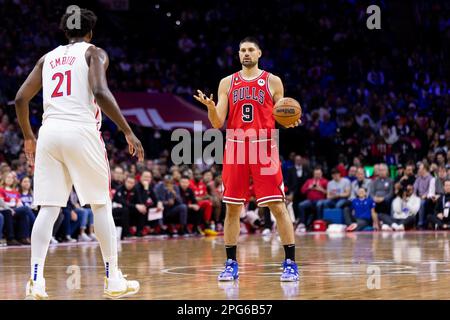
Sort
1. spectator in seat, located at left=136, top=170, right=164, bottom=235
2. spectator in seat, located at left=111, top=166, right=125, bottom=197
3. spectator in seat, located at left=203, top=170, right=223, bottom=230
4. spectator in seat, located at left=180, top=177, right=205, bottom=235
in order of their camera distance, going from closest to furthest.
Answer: spectator in seat, located at left=111, top=166, right=125, bottom=197, spectator in seat, located at left=136, top=170, right=164, bottom=235, spectator in seat, located at left=180, top=177, right=205, bottom=235, spectator in seat, located at left=203, top=170, right=223, bottom=230

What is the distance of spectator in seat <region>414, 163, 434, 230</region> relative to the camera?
20.1 meters

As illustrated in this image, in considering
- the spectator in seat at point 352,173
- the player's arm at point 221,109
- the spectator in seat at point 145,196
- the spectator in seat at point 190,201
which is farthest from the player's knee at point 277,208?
the spectator in seat at point 352,173

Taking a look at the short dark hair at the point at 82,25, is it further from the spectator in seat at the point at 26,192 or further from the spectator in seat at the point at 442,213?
the spectator in seat at the point at 442,213

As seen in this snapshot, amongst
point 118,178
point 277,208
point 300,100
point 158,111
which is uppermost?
point 300,100

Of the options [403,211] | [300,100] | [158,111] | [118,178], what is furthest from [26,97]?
[300,100]

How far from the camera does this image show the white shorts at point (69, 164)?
660 cm

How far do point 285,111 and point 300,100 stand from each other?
59.0ft

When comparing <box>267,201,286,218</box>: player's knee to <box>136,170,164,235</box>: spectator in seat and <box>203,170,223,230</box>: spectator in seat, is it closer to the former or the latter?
<box>136,170,164,235</box>: spectator in seat

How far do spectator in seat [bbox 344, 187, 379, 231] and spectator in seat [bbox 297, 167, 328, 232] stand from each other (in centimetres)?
84

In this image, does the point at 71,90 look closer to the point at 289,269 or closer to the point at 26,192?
the point at 289,269

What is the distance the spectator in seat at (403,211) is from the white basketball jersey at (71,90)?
569 inches

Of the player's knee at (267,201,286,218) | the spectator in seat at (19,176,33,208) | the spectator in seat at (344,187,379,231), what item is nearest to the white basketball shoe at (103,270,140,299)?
the player's knee at (267,201,286,218)

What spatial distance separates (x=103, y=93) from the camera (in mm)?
6539
